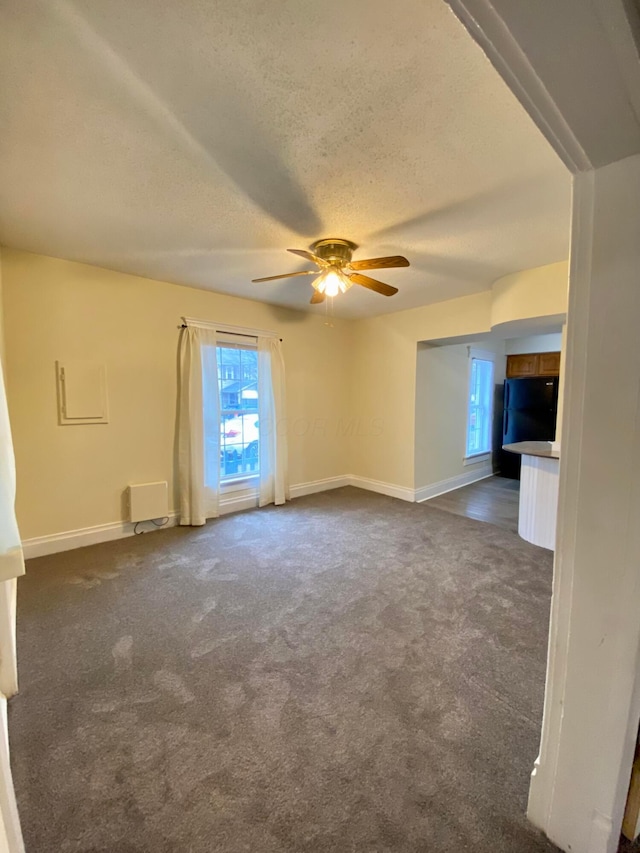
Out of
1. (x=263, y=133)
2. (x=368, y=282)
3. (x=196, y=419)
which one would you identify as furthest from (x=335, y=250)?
(x=196, y=419)

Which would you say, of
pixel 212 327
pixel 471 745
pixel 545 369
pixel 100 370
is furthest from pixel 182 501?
pixel 545 369

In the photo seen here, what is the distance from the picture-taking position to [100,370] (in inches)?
123

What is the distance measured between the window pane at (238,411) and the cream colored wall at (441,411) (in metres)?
2.04

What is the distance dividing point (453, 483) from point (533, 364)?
2.29 m

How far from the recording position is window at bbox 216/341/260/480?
13.0ft

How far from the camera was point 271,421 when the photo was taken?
13.6ft

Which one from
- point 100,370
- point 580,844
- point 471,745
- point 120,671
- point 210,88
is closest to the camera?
point 580,844

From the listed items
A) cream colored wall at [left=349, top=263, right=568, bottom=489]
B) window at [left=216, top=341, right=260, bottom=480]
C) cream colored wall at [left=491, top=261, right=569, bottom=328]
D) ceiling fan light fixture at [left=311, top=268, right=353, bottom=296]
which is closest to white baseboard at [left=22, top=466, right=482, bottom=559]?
cream colored wall at [left=349, top=263, right=568, bottom=489]

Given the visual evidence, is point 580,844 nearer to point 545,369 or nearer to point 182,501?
point 182,501

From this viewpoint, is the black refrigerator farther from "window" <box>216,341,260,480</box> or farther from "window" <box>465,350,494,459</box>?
"window" <box>216,341,260,480</box>

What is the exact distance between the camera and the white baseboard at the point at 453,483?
4590 mm

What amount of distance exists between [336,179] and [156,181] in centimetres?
92

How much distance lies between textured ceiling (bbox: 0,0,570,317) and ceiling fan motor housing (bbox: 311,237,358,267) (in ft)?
0.30

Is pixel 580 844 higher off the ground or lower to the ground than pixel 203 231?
lower
